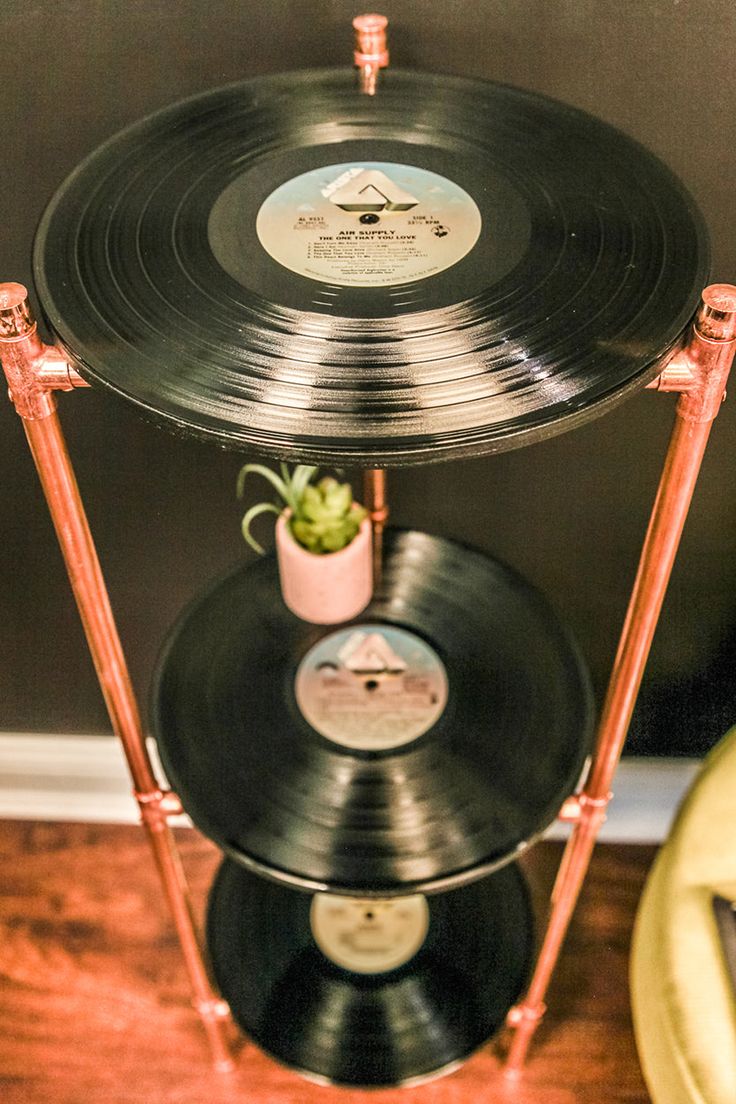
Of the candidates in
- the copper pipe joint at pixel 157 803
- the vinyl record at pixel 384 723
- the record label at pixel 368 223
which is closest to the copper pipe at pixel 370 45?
the record label at pixel 368 223

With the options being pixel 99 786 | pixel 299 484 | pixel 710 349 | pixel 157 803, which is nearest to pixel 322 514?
pixel 299 484

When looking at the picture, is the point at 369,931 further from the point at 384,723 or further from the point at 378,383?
the point at 378,383

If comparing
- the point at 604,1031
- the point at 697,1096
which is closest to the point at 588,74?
the point at 697,1096

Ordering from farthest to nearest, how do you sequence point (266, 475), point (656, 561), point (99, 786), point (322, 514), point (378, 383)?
1. point (99, 786)
2. point (266, 475)
3. point (322, 514)
4. point (656, 561)
5. point (378, 383)

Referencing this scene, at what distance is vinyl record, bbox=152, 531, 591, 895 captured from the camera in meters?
0.83

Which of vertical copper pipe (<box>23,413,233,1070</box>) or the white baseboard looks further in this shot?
the white baseboard

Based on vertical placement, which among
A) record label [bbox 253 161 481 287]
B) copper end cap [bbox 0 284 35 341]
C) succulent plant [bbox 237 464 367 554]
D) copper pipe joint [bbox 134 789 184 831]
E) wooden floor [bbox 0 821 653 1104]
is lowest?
wooden floor [bbox 0 821 653 1104]

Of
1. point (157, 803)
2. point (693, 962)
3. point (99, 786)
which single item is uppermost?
point (157, 803)

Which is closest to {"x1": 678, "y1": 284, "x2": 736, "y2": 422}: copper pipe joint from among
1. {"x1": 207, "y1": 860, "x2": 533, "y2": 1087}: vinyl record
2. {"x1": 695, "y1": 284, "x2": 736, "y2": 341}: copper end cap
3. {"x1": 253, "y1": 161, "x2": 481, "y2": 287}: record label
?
{"x1": 695, "y1": 284, "x2": 736, "y2": 341}: copper end cap

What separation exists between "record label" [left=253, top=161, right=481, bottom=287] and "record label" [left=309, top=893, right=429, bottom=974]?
758 millimetres

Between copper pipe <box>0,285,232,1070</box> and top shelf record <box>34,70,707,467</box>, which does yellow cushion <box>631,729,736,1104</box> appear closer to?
copper pipe <box>0,285,232,1070</box>

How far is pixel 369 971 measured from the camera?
115 cm

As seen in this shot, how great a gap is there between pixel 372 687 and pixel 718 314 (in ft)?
1.58

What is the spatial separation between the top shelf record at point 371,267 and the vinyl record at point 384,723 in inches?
15.9
